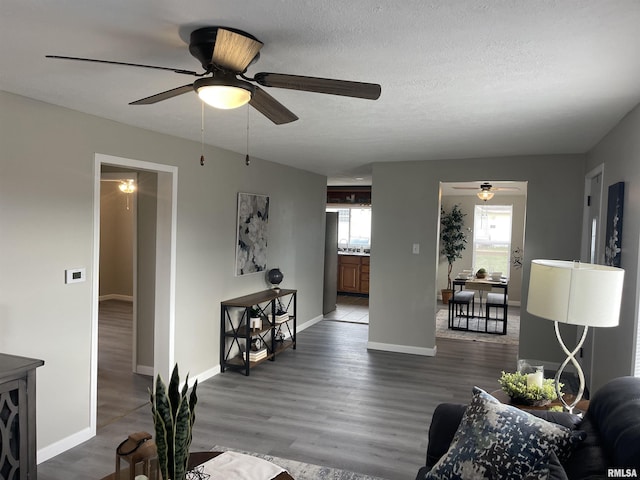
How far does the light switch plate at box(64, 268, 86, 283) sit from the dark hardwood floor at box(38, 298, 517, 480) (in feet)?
3.80

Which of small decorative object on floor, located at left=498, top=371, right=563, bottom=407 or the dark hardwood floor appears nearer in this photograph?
small decorative object on floor, located at left=498, top=371, right=563, bottom=407

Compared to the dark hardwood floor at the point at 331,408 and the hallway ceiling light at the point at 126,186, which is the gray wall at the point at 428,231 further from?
the hallway ceiling light at the point at 126,186

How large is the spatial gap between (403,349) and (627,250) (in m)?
3.22

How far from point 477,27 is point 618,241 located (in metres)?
2.21

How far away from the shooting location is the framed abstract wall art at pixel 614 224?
10.6 feet

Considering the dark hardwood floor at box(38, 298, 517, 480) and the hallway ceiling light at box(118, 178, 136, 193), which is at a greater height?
the hallway ceiling light at box(118, 178, 136, 193)

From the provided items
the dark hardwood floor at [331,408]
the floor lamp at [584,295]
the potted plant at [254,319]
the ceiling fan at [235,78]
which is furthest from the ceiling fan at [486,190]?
the ceiling fan at [235,78]

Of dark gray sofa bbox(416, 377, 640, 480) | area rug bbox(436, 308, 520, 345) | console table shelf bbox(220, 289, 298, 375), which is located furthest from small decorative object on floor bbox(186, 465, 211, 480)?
area rug bbox(436, 308, 520, 345)

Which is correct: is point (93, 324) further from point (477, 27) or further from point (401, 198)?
point (401, 198)

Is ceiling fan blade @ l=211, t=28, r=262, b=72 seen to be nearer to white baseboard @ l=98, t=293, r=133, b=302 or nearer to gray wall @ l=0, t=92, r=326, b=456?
gray wall @ l=0, t=92, r=326, b=456

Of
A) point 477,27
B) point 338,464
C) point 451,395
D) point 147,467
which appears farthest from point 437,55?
point 451,395

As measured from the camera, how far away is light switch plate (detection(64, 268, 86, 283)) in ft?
10.8

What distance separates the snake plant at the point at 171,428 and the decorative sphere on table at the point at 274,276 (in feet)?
13.6

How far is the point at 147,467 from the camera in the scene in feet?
5.83
